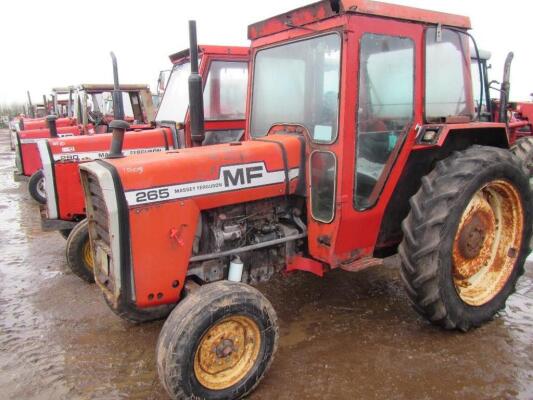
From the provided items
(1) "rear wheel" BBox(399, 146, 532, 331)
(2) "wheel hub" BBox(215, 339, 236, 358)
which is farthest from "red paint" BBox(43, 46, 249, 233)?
(2) "wheel hub" BBox(215, 339, 236, 358)

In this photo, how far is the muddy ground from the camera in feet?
8.98

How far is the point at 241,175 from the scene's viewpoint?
2914 millimetres

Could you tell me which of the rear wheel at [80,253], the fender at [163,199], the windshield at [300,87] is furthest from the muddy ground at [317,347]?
the windshield at [300,87]

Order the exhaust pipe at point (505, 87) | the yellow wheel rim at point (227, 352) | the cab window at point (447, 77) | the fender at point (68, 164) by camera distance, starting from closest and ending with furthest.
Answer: the yellow wheel rim at point (227, 352)
the cab window at point (447, 77)
the exhaust pipe at point (505, 87)
the fender at point (68, 164)

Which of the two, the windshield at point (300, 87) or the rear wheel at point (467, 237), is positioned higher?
the windshield at point (300, 87)

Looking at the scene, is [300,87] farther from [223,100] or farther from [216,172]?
[223,100]

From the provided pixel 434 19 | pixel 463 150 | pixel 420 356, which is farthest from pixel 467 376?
pixel 434 19

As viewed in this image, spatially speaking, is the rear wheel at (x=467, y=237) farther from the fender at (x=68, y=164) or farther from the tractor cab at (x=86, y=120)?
the tractor cab at (x=86, y=120)

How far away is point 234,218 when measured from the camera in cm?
305

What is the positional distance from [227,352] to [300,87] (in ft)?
6.02

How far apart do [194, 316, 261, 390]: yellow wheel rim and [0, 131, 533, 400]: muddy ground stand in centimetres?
21

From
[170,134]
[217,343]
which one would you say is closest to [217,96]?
[170,134]

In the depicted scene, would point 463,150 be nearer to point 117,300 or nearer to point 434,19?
point 434,19

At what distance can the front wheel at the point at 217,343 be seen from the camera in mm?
2396
